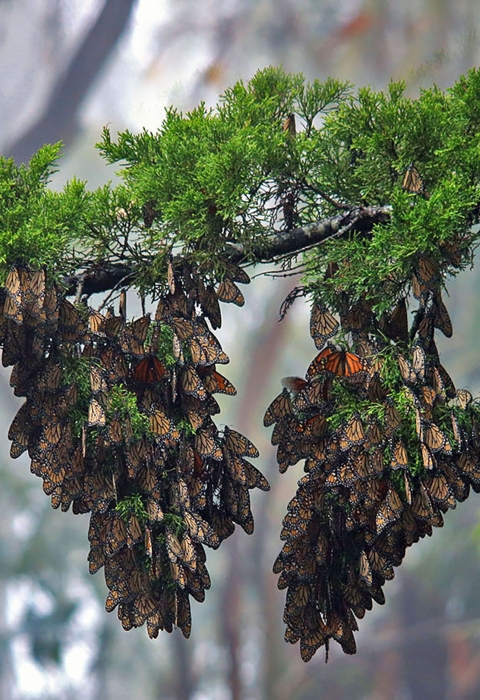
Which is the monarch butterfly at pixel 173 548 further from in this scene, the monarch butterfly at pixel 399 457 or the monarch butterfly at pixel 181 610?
the monarch butterfly at pixel 399 457

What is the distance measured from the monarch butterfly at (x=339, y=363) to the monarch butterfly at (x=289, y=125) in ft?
0.67

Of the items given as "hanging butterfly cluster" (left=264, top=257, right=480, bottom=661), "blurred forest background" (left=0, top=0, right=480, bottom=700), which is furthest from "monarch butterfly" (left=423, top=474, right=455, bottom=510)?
"blurred forest background" (left=0, top=0, right=480, bottom=700)

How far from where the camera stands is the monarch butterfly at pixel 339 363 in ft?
2.11

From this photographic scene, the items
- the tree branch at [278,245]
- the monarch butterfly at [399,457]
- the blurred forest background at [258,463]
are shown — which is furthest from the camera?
the blurred forest background at [258,463]

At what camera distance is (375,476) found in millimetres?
606

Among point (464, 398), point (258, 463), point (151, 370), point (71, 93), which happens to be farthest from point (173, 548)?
point (71, 93)

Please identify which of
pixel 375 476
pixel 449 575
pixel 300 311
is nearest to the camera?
pixel 375 476

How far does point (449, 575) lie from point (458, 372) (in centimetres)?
48

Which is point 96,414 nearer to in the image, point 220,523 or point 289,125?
point 220,523

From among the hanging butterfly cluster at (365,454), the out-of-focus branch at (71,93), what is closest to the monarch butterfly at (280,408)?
the hanging butterfly cluster at (365,454)

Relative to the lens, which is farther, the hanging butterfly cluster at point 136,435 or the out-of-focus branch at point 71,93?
the out-of-focus branch at point 71,93

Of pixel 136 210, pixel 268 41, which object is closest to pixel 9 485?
pixel 268 41

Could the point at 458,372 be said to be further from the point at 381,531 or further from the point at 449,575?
the point at 381,531

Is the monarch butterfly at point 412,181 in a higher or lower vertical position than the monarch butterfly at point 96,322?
Result: higher
